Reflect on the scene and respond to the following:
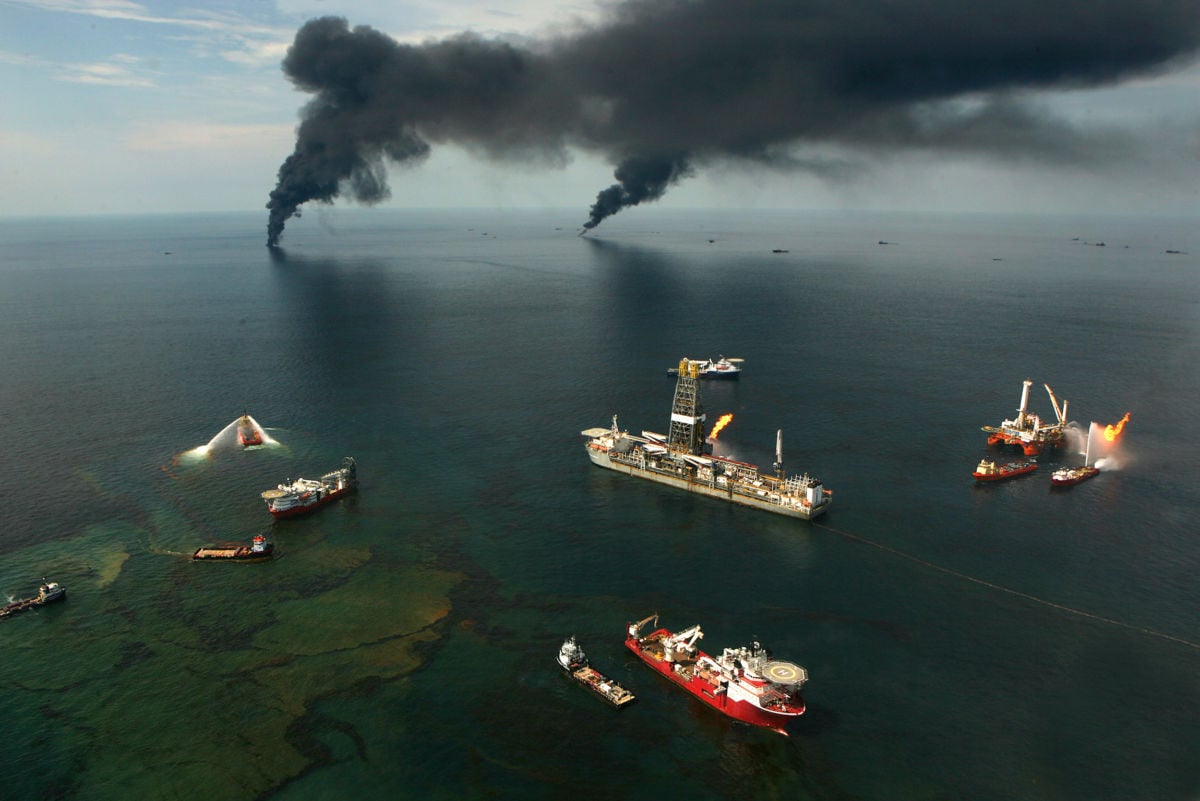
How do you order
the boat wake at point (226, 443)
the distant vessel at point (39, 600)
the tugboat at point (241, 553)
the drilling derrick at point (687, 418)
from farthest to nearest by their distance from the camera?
the boat wake at point (226, 443) < the drilling derrick at point (687, 418) < the tugboat at point (241, 553) < the distant vessel at point (39, 600)

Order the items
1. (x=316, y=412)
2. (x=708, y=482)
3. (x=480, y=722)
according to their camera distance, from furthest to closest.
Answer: (x=316, y=412) → (x=708, y=482) → (x=480, y=722)

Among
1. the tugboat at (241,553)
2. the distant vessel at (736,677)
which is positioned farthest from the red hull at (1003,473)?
the tugboat at (241,553)

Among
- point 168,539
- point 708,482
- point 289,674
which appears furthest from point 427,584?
point 708,482

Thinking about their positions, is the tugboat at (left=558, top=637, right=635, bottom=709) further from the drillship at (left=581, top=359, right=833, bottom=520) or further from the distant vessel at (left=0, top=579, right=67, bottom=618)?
the distant vessel at (left=0, top=579, right=67, bottom=618)

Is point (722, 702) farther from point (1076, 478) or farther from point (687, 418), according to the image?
point (1076, 478)

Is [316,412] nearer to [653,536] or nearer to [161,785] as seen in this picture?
[653,536]

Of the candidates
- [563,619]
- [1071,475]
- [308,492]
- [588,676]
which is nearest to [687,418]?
[563,619]

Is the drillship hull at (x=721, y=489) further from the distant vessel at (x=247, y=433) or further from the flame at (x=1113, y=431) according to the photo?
the flame at (x=1113, y=431)

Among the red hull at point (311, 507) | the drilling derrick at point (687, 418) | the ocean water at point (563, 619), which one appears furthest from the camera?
the drilling derrick at point (687, 418)
